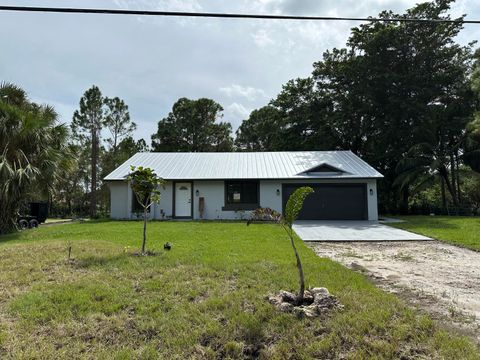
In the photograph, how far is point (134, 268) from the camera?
19.5 ft

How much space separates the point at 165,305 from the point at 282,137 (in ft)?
82.0

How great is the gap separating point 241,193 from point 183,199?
10.7 ft

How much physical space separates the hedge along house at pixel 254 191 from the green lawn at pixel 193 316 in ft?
38.8

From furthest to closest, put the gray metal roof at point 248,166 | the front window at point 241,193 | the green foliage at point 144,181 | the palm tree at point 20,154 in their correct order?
the front window at point 241,193
the gray metal roof at point 248,166
the palm tree at point 20,154
the green foliage at point 144,181

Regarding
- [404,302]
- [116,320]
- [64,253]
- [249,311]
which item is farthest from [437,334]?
[64,253]

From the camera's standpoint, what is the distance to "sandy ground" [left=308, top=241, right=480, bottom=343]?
164 inches

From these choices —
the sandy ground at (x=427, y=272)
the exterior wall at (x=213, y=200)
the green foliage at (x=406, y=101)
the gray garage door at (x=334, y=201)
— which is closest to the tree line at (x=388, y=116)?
the green foliage at (x=406, y=101)

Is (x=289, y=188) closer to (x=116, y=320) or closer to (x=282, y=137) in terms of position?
(x=282, y=137)

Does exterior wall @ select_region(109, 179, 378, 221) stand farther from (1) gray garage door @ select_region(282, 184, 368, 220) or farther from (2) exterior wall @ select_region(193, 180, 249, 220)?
(1) gray garage door @ select_region(282, 184, 368, 220)

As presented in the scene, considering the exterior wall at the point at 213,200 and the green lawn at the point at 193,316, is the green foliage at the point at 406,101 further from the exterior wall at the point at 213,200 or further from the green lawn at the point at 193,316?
the green lawn at the point at 193,316

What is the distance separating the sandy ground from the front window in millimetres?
8743

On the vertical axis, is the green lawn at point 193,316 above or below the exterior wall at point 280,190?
below

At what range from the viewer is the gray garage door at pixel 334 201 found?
1808 centimetres

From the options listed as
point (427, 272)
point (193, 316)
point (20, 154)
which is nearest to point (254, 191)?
point (20, 154)
